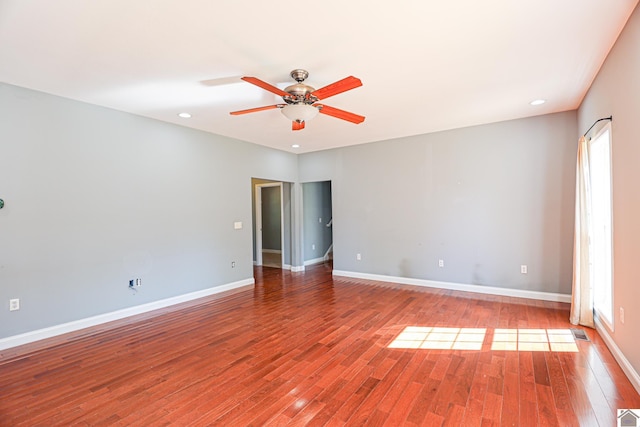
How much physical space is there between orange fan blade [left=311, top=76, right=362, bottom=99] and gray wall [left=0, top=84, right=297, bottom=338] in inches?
109

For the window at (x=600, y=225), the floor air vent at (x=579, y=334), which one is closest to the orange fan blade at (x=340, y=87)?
the window at (x=600, y=225)

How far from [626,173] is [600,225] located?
126cm

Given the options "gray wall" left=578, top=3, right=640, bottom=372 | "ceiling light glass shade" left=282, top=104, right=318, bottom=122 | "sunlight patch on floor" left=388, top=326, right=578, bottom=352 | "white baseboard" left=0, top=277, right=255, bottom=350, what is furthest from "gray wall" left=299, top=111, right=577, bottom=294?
"ceiling light glass shade" left=282, top=104, right=318, bottom=122

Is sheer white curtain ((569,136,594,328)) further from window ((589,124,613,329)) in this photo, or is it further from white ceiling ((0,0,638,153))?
white ceiling ((0,0,638,153))

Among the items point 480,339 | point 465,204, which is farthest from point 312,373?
point 465,204

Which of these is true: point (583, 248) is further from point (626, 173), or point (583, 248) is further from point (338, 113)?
point (338, 113)

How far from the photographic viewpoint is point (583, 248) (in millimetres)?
3400

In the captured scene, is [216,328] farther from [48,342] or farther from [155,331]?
[48,342]

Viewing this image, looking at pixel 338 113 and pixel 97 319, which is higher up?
pixel 338 113

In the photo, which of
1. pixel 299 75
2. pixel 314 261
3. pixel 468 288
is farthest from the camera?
pixel 314 261

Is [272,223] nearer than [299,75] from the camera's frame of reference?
No

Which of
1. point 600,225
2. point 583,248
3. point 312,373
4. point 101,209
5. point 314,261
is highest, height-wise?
point 101,209

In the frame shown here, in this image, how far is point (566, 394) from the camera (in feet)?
7.06

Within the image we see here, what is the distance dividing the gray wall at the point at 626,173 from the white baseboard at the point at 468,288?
1646 mm
